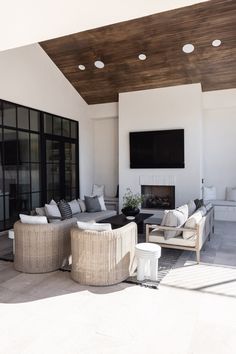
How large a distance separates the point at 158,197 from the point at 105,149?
2.54m

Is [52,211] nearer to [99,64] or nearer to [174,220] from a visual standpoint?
[174,220]

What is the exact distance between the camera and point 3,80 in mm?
5648

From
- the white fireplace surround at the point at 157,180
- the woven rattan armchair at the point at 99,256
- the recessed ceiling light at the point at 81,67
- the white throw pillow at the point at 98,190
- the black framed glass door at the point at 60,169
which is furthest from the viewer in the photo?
the white throw pillow at the point at 98,190

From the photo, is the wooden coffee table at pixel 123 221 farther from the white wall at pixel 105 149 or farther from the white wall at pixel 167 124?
the white wall at pixel 105 149

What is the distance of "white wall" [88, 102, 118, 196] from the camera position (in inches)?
357

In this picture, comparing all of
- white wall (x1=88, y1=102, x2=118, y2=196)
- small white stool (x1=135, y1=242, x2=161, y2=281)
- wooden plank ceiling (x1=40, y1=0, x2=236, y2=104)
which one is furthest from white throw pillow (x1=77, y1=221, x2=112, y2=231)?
white wall (x1=88, y1=102, x2=118, y2=196)

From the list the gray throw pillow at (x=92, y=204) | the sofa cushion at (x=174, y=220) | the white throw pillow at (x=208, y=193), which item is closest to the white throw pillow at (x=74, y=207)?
the gray throw pillow at (x=92, y=204)

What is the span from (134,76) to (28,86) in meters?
2.80

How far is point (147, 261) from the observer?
11.2ft

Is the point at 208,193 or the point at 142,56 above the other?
the point at 142,56

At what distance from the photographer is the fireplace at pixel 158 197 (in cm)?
793

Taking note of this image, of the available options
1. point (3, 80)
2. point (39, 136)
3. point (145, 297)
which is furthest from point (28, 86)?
point (145, 297)

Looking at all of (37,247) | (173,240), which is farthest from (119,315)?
(173,240)

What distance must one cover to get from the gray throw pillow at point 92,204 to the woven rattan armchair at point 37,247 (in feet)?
8.54
